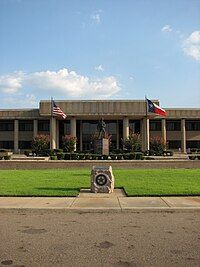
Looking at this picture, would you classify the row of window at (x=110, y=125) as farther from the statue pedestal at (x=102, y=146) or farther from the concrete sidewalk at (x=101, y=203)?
the concrete sidewalk at (x=101, y=203)

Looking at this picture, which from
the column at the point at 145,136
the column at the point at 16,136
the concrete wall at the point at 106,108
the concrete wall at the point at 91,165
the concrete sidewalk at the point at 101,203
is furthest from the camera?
the column at the point at 16,136

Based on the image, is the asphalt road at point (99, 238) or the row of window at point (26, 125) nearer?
the asphalt road at point (99, 238)

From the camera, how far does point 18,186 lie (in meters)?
14.8

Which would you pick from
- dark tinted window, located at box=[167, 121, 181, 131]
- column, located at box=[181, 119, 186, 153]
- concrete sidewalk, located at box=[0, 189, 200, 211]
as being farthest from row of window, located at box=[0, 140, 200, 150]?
concrete sidewalk, located at box=[0, 189, 200, 211]

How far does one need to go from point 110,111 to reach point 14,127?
19.7 m

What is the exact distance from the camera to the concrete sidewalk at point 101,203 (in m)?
10.2

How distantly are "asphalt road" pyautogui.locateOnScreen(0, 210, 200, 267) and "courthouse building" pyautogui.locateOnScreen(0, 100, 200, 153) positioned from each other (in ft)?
186

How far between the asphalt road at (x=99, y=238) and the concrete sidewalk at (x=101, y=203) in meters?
0.31

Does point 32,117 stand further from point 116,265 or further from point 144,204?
point 116,265

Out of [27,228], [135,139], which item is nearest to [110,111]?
[135,139]

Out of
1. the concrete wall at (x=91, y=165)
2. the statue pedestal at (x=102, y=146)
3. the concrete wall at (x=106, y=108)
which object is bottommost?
the concrete wall at (x=91, y=165)

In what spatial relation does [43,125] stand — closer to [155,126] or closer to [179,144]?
[155,126]

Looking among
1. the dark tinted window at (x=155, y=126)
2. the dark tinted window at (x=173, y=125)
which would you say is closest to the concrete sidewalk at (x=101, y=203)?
the dark tinted window at (x=155, y=126)

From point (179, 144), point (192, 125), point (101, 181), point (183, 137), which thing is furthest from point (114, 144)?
point (101, 181)
